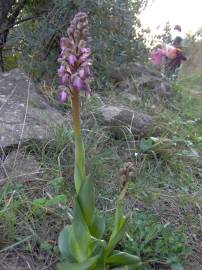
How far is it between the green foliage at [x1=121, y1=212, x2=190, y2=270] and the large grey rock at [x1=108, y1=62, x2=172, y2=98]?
2841 millimetres

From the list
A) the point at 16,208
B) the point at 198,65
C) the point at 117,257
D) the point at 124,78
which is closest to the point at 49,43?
the point at 124,78

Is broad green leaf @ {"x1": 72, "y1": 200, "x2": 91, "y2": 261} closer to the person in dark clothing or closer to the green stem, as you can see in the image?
the green stem

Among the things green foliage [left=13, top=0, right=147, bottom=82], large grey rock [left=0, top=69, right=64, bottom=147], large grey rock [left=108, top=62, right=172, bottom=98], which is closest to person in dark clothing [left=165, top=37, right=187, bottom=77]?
large grey rock [left=108, top=62, right=172, bottom=98]

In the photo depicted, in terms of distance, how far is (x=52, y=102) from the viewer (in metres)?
4.37

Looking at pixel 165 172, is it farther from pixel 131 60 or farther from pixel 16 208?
pixel 131 60

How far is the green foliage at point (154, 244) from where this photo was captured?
101 inches

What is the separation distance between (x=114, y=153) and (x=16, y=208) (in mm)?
1196

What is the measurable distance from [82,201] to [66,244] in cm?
29

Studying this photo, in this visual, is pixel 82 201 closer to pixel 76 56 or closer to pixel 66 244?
pixel 66 244

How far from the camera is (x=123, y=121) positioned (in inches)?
161

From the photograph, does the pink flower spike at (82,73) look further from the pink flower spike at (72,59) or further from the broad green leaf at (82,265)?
the broad green leaf at (82,265)

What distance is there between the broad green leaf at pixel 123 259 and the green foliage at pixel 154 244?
0.30m

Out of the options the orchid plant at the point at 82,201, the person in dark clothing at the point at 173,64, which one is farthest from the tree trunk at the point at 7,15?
the orchid plant at the point at 82,201

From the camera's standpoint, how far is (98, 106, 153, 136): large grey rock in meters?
4.01
